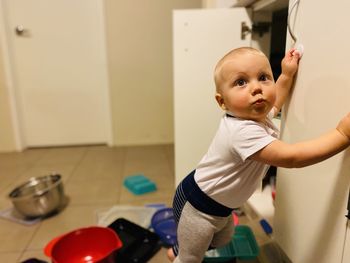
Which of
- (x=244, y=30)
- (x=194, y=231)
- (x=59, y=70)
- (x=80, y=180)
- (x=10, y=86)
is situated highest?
(x=244, y=30)

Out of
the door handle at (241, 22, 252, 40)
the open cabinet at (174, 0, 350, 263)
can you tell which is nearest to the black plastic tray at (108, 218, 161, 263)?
the open cabinet at (174, 0, 350, 263)

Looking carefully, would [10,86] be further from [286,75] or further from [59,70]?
[286,75]

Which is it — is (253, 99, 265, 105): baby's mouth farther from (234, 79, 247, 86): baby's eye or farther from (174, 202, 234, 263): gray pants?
(174, 202, 234, 263): gray pants

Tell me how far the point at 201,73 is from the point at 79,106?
4.86 feet

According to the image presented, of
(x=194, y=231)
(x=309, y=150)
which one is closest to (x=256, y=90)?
(x=309, y=150)

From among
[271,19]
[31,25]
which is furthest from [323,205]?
[31,25]

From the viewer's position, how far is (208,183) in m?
0.68

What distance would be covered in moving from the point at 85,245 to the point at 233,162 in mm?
707

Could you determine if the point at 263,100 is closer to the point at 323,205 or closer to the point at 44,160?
the point at 323,205

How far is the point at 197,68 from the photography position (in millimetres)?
1180

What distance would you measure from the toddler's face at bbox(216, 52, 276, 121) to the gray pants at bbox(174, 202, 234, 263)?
293 millimetres

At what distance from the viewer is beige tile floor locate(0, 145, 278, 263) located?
1.13 m

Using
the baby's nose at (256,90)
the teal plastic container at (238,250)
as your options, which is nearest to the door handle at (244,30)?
the baby's nose at (256,90)

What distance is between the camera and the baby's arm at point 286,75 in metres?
0.67
